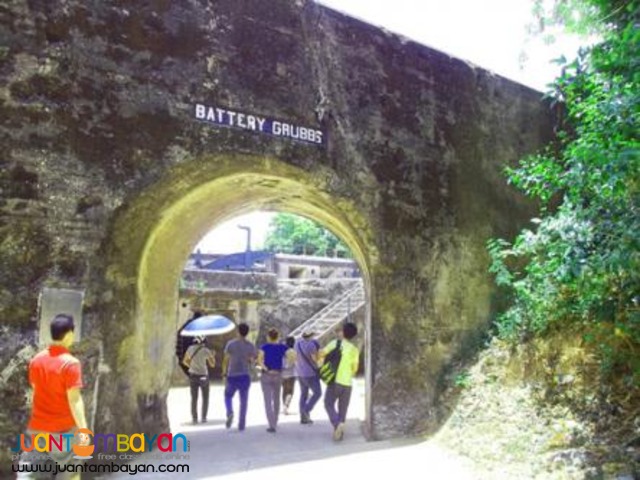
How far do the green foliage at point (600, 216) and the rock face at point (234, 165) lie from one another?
157 cm

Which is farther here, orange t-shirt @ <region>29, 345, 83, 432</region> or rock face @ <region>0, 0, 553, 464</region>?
rock face @ <region>0, 0, 553, 464</region>

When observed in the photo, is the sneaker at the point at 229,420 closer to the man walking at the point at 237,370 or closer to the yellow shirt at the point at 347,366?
the man walking at the point at 237,370

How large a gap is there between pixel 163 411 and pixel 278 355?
178cm

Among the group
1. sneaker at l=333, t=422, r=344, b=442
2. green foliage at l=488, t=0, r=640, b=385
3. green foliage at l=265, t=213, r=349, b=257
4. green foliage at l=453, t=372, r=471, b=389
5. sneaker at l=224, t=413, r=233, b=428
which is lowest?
sneaker at l=224, t=413, r=233, b=428

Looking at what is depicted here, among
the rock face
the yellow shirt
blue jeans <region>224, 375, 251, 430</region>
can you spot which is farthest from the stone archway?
blue jeans <region>224, 375, 251, 430</region>

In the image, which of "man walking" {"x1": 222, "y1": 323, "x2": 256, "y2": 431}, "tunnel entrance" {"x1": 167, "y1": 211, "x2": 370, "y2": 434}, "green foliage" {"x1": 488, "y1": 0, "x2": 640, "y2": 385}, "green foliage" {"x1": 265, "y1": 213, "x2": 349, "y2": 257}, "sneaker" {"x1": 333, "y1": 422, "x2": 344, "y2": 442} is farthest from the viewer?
"green foliage" {"x1": 265, "y1": 213, "x2": 349, "y2": 257}

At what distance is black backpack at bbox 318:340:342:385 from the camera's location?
696cm

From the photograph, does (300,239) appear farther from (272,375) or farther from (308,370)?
(272,375)

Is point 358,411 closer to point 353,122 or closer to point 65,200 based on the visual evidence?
point 353,122

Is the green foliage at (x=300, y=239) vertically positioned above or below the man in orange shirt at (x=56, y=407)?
above

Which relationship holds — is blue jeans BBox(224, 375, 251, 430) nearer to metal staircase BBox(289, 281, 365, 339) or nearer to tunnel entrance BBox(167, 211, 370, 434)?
tunnel entrance BBox(167, 211, 370, 434)

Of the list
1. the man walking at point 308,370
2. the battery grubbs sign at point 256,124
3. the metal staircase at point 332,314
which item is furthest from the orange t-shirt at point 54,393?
the metal staircase at point 332,314

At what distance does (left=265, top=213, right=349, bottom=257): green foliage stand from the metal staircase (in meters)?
18.7

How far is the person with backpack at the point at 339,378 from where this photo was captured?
22.4ft
